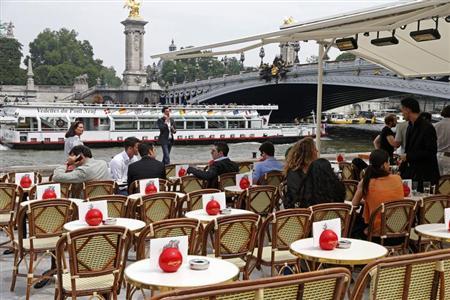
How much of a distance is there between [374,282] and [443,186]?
14.4ft

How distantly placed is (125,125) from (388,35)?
24563 mm

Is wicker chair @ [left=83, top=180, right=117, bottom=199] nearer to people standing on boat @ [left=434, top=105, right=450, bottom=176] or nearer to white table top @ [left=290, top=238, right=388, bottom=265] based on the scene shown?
white table top @ [left=290, top=238, right=388, bottom=265]

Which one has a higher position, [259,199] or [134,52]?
[134,52]

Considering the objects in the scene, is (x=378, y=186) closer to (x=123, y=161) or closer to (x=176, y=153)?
(x=123, y=161)

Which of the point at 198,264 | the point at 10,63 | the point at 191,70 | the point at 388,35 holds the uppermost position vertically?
the point at 191,70

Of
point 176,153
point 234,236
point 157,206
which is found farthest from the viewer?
point 176,153

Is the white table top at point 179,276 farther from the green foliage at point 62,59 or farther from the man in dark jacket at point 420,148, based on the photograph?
the green foliage at point 62,59

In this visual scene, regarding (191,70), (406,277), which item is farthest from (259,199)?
(191,70)

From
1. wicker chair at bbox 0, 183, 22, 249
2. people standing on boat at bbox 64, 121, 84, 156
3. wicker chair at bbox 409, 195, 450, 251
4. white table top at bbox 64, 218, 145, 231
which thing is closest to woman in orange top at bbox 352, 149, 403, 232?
wicker chair at bbox 409, 195, 450, 251

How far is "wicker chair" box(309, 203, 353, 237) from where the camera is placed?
439cm

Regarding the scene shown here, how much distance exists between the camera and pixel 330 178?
4797mm

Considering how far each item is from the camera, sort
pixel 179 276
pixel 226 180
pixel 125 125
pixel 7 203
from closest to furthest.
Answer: pixel 179 276, pixel 7 203, pixel 226 180, pixel 125 125

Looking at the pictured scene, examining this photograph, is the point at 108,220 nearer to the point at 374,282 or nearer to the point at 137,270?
the point at 137,270

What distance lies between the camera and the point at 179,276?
3.10 metres
